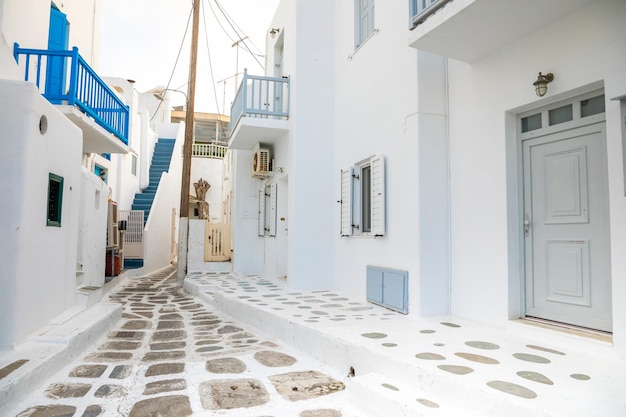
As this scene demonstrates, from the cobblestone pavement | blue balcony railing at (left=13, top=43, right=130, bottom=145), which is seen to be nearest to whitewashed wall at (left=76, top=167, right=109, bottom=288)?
blue balcony railing at (left=13, top=43, right=130, bottom=145)

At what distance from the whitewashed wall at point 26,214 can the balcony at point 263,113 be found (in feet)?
14.0

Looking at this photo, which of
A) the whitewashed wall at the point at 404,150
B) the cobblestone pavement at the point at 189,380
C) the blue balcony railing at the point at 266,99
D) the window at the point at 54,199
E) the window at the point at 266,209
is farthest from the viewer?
the window at the point at 266,209

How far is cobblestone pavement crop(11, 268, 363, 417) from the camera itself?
3182 mm

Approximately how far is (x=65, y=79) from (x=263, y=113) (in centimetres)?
370

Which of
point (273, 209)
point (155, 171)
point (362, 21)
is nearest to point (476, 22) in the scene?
point (362, 21)

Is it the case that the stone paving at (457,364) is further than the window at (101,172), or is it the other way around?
the window at (101,172)

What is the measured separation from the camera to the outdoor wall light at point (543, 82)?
4.16m

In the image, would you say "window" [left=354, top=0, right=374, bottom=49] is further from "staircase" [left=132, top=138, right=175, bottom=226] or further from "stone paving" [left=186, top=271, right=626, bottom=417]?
"staircase" [left=132, top=138, right=175, bottom=226]

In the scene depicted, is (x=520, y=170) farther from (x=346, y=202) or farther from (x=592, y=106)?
(x=346, y=202)

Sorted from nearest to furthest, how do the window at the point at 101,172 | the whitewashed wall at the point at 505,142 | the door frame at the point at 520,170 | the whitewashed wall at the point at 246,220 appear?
the whitewashed wall at the point at 505,142 → the door frame at the point at 520,170 → the whitewashed wall at the point at 246,220 → the window at the point at 101,172

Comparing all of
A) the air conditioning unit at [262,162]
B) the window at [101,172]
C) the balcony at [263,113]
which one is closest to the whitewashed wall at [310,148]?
the balcony at [263,113]

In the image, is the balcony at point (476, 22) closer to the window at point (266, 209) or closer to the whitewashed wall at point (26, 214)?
the whitewashed wall at point (26, 214)

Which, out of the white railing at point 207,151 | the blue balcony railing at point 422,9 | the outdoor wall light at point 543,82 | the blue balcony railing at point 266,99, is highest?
the white railing at point 207,151

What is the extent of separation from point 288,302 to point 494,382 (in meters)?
4.14
